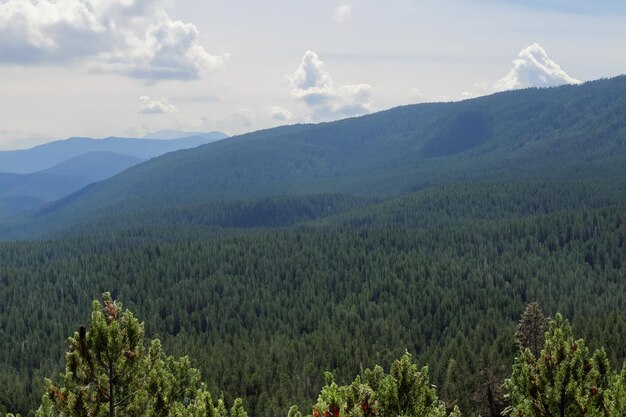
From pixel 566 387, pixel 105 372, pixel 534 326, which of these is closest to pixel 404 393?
pixel 566 387

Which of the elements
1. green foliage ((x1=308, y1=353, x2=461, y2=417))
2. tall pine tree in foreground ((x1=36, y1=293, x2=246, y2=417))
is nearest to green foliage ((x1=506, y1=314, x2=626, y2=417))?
green foliage ((x1=308, y1=353, x2=461, y2=417))

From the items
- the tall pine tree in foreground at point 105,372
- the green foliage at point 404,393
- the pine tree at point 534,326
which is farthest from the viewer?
the pine tree at point 534,326

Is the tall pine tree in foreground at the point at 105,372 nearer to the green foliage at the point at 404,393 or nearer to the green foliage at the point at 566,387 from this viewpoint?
the green foliage at the point at 404,393

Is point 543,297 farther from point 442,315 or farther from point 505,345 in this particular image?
point 505,345

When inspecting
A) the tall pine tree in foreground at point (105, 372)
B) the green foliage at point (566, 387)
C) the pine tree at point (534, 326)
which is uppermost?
the tall pine tree in foreground at point (105, 372)

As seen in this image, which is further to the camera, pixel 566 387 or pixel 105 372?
pixel 566 387

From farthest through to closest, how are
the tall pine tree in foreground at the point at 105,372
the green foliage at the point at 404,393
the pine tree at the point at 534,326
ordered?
the pine tree at the point at 534,326
the green foliage at the point at 404,393
the tall pine tree in foreground at the point at 105,372

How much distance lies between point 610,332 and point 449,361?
128 ft

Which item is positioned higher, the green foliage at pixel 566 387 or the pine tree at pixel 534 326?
the green foliage at pixel 566 387

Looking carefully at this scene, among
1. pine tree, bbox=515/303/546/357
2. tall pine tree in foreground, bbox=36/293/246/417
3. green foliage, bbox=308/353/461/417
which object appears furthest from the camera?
pine tree, bbox=515/303/546/357

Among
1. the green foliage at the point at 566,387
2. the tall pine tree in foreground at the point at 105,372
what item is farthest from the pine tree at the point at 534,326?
the tall pine tree in foreground at the point at 105,372

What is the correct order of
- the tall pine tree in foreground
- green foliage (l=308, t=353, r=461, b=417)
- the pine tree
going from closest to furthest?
1. the tall pine tree in foreground
2. green foliage (l=308, t=353, r=461, b=417)
3. the pine tree

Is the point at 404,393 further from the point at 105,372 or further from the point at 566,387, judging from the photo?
the point at 105,372

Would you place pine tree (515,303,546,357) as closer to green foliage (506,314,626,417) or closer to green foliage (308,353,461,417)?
green foliage (506,314,626,417)
